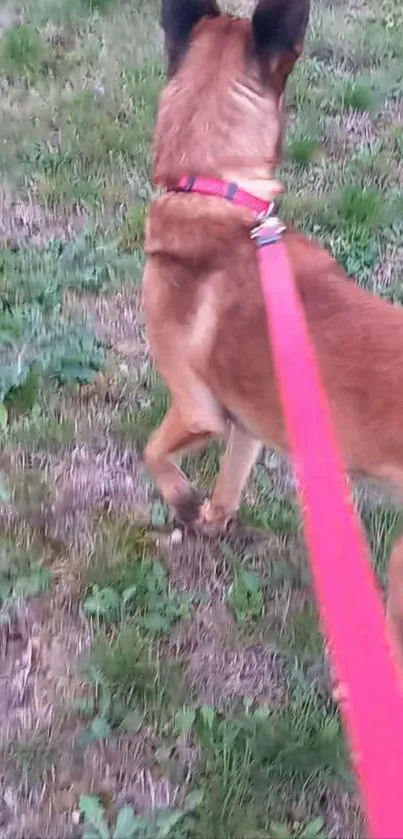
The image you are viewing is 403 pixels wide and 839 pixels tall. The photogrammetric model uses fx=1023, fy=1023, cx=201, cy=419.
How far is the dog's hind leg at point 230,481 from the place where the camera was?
3363 millimetres

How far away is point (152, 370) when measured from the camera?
408 centimetres

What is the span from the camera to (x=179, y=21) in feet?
10.2

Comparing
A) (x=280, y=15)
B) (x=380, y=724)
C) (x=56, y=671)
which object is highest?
(x=280, y=15)

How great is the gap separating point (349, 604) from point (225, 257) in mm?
1697

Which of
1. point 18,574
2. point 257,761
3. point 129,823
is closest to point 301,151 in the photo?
point 18,574

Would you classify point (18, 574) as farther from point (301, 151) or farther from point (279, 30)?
point (301, 151)

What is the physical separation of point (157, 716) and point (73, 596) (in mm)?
516

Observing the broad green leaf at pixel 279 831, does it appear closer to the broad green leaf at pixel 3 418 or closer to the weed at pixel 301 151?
the broad green leaf at pixel 3 418

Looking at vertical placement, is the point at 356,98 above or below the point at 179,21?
below

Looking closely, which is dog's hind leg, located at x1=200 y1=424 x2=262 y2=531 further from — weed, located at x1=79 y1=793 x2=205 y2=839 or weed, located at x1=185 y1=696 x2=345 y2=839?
weed, located at x1=79 y1=793 x2=205 y2=839

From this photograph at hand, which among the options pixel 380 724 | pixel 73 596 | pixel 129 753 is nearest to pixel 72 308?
pixel 73 596

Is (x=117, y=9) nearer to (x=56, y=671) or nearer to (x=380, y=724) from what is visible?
(x=56, y=671)

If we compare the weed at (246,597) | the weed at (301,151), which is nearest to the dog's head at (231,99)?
the weed at (246,597)

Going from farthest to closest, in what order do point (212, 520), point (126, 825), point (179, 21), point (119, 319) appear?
point (119, 319), point (212, 520), point (179, 21), point (126, 825)
